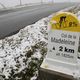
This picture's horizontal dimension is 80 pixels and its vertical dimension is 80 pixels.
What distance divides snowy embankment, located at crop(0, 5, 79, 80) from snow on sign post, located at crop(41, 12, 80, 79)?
1.35 m

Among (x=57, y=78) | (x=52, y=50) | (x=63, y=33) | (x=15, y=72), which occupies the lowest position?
(x=15, y=72)

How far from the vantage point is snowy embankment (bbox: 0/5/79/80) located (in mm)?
5034

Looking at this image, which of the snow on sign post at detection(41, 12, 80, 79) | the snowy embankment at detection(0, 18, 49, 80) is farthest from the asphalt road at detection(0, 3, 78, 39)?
the snow on sign post at detection(41, 12, 80, 79)

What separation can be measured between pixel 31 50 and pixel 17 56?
53cm

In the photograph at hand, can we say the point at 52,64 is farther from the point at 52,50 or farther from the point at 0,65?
the point at 0,65

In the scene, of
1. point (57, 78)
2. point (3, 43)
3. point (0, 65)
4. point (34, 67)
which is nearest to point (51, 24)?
point (57, 78)

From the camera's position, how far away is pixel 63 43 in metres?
3.53

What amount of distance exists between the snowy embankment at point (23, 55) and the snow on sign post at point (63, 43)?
1351mm

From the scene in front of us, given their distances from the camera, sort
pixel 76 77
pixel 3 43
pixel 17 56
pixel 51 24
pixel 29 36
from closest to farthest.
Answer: pixel 76 77, pixel 51 24, pixel 17 56, pixel 3 43, pixel 29 36

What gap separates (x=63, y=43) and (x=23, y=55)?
8.10ft

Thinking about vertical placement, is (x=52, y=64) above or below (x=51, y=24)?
below

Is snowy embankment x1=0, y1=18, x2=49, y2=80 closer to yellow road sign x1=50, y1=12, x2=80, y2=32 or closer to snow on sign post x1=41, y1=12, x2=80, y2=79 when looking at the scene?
snow on sign post x1=41, y1=12, x2=80, y2=79

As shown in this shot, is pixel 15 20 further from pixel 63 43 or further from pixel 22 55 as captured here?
pixel 63 43

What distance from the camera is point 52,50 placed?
364 cm
